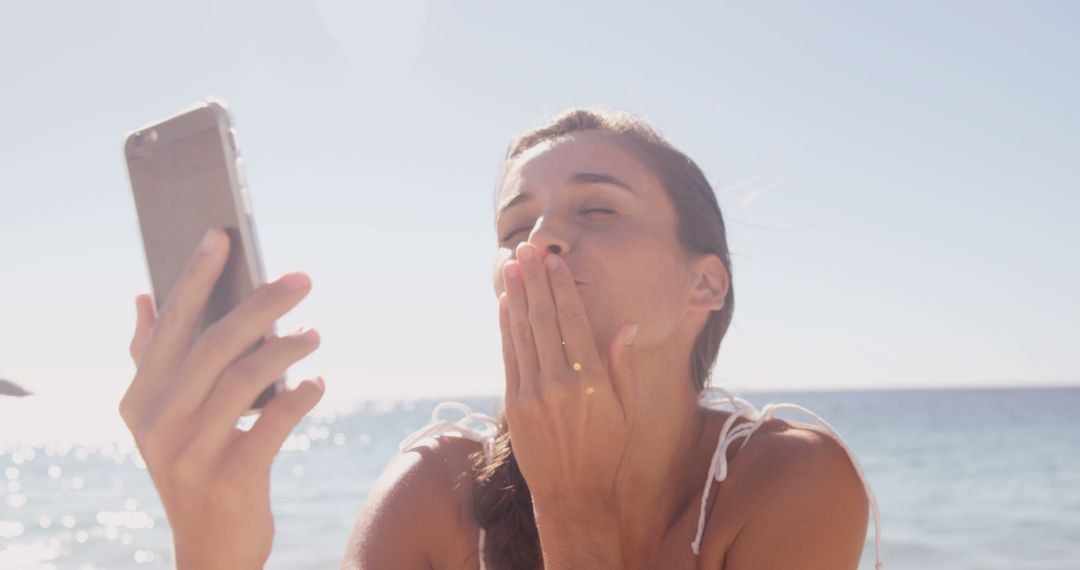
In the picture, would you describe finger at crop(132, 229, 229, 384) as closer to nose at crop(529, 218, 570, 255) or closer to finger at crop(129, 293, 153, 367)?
finger at crop(129, 293, 153, 367)

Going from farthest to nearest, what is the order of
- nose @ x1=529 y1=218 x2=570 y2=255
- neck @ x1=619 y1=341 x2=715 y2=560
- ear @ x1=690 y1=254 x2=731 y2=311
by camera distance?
ear @ x1=690 y1=254 x2=731 y2=311, neck @ x1=619 y1=341 x2=715 y2=560, nose @ x1=529 y1=218 x2=570 y2=255

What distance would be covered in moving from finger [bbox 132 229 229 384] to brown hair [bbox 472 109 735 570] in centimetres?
182

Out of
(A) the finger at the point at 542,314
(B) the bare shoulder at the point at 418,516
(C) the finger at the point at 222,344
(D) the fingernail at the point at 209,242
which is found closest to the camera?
(C) the finger at the point at 222,344

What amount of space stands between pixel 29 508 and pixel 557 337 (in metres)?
15.7

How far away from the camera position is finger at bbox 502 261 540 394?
212 cm

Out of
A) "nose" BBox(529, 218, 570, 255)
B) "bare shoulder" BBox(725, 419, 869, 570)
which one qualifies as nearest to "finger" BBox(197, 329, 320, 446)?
"nose" BBox(529, 218, 570, 255)

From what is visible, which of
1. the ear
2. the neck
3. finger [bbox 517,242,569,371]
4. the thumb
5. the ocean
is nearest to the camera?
finger [bbox 517,242,569,371]

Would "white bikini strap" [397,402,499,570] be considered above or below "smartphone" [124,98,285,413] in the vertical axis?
below

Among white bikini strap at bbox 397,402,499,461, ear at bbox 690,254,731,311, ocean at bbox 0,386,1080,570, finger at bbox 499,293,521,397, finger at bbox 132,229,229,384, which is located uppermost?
finger at bbox 132,229,229,384

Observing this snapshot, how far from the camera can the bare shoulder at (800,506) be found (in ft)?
7.38

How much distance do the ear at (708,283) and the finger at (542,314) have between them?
0.93 m

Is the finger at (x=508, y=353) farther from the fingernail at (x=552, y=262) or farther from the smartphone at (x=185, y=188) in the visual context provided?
the smartphone at (x=185, y=188)

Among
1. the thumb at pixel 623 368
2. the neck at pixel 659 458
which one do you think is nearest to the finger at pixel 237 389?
the thumb at pixel 623 368

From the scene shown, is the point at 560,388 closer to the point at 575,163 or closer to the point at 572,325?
the point at 572,325
